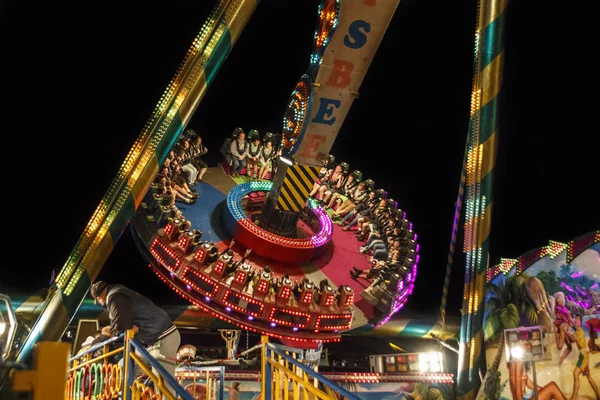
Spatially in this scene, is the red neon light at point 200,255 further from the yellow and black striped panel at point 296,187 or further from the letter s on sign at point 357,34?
the letter s on sign at point 357,34

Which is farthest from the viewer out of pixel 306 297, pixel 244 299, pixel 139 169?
pixel 306 297

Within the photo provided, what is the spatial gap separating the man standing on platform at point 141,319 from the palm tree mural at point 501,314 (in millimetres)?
5144

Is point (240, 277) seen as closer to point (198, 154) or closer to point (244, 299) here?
point (244, 299)

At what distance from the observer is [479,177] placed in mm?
7648

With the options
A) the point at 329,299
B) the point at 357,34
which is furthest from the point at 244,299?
the point at 357,34

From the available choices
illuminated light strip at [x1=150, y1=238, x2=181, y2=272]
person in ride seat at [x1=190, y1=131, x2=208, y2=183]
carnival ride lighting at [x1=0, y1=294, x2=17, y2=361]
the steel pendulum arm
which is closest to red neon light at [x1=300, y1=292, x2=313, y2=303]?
illuminated light strip at [x1=150, y1=238, x2=181, y2=272]

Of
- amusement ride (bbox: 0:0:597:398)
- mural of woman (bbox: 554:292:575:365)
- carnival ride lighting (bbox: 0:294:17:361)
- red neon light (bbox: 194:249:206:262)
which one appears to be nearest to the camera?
amusement ride (bbox: 0:0:597:398)

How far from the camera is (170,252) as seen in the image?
26.4 feet

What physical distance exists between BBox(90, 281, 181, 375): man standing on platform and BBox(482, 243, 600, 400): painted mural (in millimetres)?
5014

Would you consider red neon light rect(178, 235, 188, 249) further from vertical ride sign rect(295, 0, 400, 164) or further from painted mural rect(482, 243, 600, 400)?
painted mural rect(482, 243, 600, 400)

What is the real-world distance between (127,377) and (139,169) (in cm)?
202

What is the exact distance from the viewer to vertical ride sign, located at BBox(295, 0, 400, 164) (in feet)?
18.5

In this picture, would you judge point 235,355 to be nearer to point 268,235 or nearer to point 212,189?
point 268,235

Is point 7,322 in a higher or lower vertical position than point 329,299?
lower
